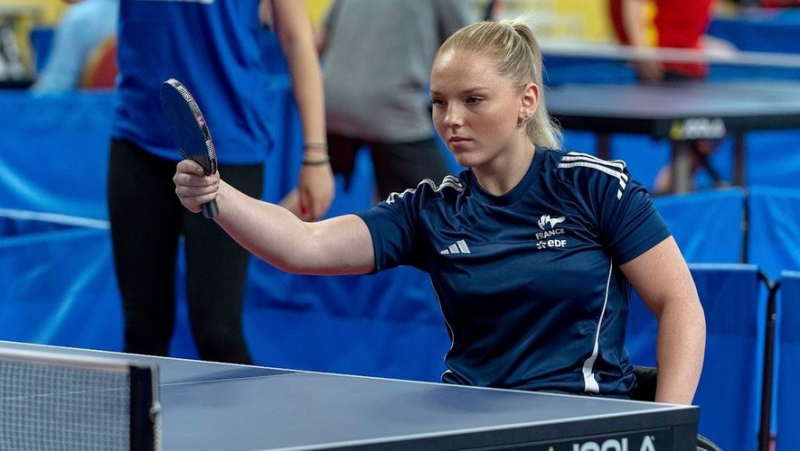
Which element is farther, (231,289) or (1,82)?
(1,82)

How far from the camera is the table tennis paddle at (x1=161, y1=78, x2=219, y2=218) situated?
7.55ft

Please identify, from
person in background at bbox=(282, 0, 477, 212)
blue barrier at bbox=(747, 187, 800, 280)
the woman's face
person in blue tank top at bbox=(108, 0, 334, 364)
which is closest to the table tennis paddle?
the woman's face

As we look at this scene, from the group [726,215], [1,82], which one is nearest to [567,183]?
[726,215]

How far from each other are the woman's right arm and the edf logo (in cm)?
76

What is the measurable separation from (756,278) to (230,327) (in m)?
1.36

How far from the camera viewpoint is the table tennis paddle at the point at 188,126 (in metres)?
2.30

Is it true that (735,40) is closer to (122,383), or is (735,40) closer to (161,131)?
(161,131)

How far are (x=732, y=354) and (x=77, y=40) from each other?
17.2 ft

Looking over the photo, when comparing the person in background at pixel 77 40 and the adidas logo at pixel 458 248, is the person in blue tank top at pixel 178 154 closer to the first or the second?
the adidas logo at pixel 458 248

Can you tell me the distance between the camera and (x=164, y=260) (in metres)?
3.74

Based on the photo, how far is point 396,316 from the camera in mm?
4496

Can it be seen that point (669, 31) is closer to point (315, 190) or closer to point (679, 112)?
point (679, 112)

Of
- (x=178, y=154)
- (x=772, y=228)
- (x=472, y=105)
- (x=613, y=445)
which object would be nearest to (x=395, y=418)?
(x=613, y=445)

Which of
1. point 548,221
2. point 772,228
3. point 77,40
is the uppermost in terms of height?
point 77,40
